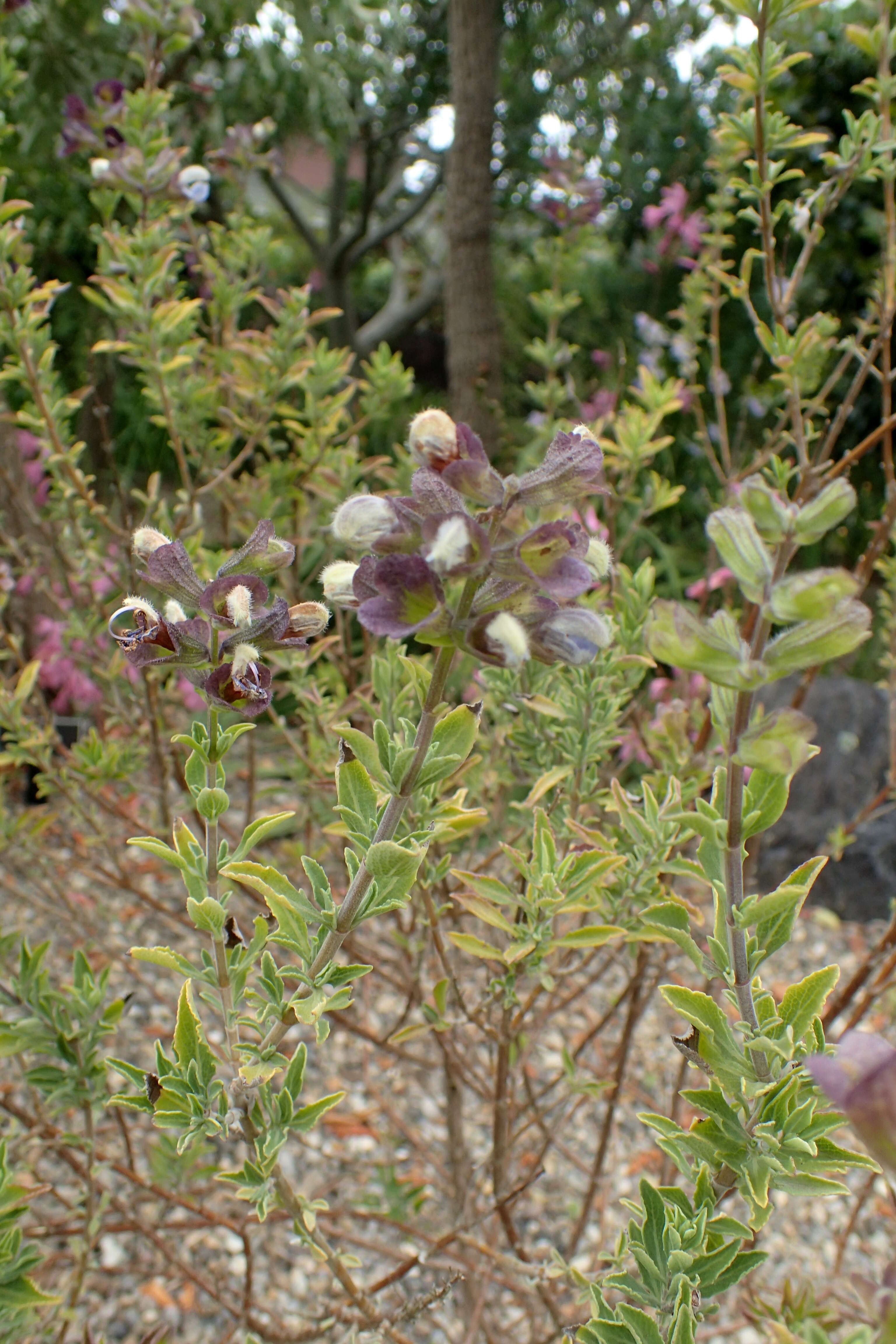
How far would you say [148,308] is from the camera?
5.59ft

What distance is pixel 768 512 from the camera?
A: 52cm

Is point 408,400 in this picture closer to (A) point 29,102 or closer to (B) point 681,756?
(A) point 29,102

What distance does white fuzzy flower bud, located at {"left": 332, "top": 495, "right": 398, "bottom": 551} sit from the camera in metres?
0.64

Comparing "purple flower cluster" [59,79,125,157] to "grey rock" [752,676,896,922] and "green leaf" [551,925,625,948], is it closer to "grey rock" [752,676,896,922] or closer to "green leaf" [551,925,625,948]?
"green leaf" [551,925,625,948]

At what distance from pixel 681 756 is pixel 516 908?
0.40 meters

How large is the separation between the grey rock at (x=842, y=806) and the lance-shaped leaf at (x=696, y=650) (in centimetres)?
299

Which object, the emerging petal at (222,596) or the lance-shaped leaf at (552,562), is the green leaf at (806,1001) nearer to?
the lance-shaped leaf at (552,562)

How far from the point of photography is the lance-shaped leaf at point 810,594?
50 centimetres

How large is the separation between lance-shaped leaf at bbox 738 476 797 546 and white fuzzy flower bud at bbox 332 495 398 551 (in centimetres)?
25

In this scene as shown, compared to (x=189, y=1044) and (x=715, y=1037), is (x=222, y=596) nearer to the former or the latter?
(x=189, y=1044)

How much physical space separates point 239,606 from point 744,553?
0.38 m

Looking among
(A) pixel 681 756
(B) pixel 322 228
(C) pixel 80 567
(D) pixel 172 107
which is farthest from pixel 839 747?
(B) pixel 322 228

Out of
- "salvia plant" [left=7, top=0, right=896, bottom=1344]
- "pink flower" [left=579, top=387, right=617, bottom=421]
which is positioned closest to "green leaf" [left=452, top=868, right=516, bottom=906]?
"salvia plant" [left=7, top=0, right=896, bottom=1344]

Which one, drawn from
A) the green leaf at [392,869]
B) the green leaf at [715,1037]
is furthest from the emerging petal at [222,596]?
the green leaf at [715,1037]
